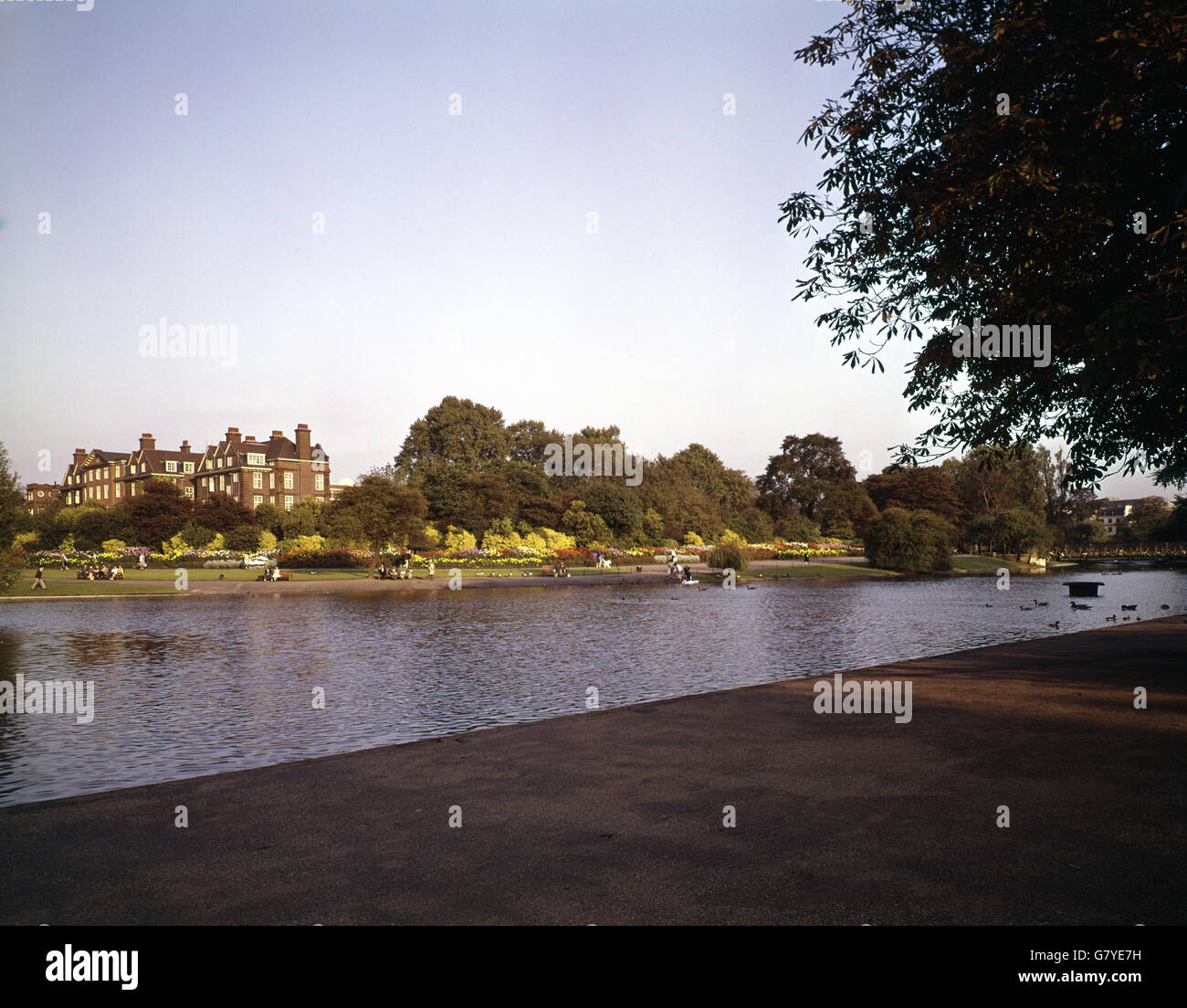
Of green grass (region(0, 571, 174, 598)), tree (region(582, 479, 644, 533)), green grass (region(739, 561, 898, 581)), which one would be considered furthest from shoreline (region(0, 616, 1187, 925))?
tree (region(582, 479, 644, 533))

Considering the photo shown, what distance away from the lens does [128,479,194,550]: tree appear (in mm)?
68062

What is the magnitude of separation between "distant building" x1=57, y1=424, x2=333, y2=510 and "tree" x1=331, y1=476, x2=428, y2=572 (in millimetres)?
47878

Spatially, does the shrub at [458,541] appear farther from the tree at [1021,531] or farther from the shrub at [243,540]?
the tree at [1021,531]

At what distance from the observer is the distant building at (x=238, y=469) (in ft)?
341

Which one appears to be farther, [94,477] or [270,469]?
[94,477]

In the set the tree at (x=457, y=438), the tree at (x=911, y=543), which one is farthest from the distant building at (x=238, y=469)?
the tree at (x=911, y=543)

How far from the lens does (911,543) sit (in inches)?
2427

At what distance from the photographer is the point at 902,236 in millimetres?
10992

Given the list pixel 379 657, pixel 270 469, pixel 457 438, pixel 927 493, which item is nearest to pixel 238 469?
pixel 270 469

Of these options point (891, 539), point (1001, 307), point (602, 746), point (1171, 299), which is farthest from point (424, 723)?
point (891, 539)

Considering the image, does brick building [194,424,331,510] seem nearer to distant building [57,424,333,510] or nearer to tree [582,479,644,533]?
distant building [57,424,333,510]

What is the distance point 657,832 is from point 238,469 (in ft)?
355

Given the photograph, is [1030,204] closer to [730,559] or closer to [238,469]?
[730,559]

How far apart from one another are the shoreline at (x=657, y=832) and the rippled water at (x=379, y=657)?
220cm
